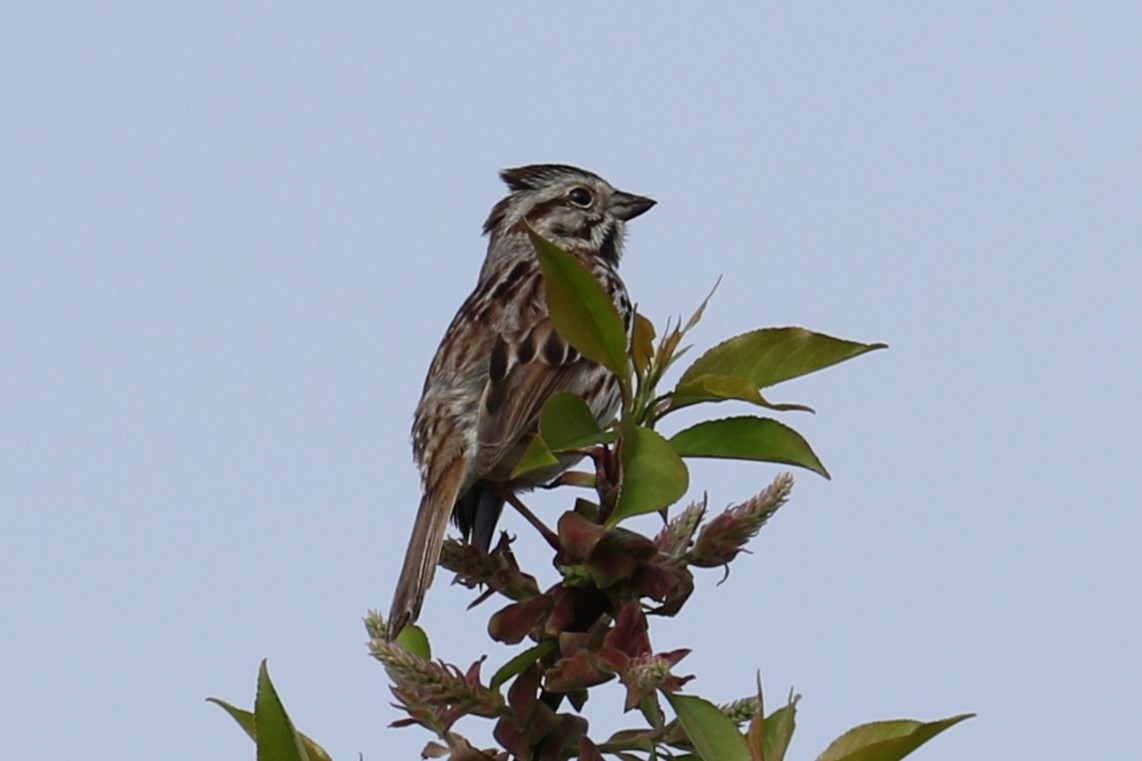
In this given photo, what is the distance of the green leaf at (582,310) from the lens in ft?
7.20

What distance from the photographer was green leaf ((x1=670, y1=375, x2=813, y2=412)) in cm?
222

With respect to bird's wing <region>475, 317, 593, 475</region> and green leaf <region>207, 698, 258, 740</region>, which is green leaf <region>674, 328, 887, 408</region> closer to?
green leaf <region>207, 698, 258, 740</region>

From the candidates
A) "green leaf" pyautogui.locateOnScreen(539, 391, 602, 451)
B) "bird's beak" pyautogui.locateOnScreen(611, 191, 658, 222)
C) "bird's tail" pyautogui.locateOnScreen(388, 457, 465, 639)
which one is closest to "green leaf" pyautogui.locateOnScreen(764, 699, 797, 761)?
"green leaf" pyautogui.locateOnScreen(539, 391, 602, 451)

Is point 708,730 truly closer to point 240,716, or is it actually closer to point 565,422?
point 565,422

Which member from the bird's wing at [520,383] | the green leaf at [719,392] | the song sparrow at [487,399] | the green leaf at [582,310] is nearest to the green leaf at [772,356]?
the green leaf at [719,392]

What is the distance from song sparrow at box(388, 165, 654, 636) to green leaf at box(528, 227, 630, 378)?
3.44ft

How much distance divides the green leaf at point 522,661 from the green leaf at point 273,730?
0.31 meters

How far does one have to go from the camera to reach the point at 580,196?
578 cm

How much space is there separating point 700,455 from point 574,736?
0.44 meters

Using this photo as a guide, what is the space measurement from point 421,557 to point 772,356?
1224 mm

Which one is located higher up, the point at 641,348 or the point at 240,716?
the point at 641,348

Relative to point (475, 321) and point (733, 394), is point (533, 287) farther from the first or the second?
point (733, 394)

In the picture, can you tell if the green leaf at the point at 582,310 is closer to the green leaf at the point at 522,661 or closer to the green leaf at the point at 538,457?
the green leaf at the point at 538,457

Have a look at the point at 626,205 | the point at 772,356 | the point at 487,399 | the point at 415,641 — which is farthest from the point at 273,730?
the point at 626,205
